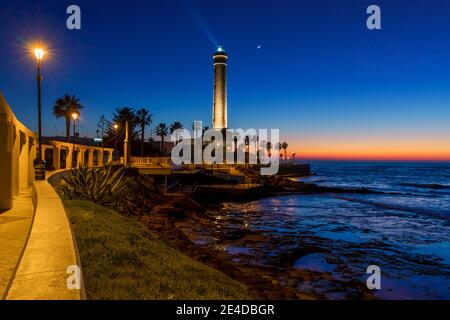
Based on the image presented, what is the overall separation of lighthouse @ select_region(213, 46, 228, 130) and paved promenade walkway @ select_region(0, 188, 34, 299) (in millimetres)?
83101

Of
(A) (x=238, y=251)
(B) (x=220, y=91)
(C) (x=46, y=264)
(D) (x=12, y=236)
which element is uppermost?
(B) (x=220, y=91)

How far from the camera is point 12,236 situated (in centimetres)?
822

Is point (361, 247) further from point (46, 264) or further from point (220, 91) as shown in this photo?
point (220, 91)

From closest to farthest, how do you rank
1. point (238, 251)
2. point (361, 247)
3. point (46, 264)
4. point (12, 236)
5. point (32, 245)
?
point (46, 264), point (32, 245), point (12, 236), point (238, 251), point (361, 247)

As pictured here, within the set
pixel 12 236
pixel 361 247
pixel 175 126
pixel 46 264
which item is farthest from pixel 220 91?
pixel 46 264

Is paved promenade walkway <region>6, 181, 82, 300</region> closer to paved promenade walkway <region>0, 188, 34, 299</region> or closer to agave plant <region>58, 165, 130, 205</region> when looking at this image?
paved promenade walkway <region>0, 188, 34, 299</region>

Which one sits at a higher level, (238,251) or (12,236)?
(12,236)

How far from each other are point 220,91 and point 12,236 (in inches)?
3502

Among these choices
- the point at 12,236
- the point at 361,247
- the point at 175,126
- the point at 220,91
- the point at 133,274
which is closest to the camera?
the point at 133,274

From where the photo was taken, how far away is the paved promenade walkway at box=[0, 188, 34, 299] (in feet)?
18.7

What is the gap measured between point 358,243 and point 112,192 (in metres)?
13.2

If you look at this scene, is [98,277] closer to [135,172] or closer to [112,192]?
[112,192]
